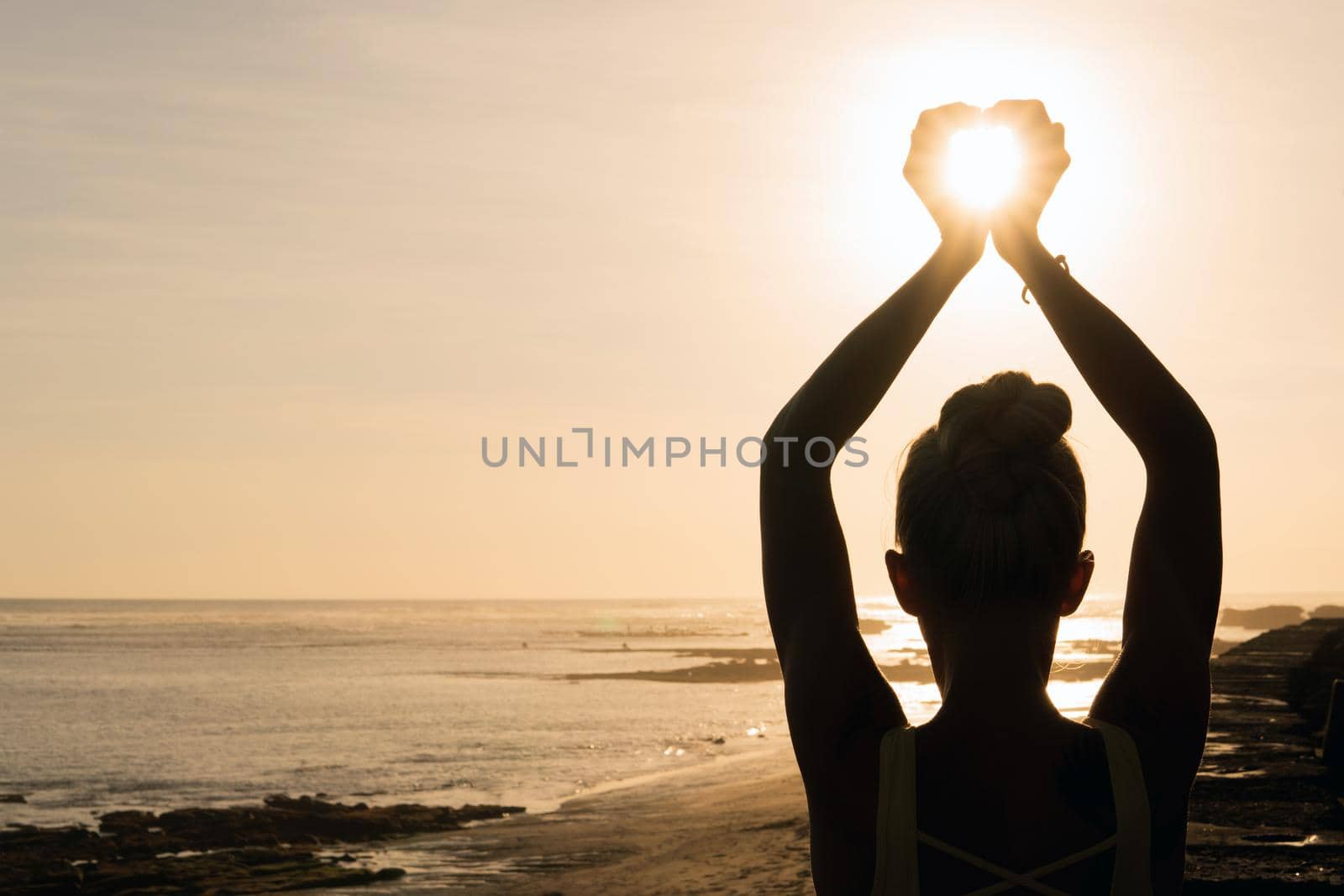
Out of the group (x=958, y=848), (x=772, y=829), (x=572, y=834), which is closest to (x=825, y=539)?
(x=958, y=848)

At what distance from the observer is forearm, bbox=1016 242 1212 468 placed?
160cm

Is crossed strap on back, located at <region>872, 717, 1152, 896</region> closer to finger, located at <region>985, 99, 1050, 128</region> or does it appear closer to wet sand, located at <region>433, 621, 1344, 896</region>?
finger, located at <region>985, 99, 1050, 128</region>

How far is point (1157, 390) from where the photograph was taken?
1.61m

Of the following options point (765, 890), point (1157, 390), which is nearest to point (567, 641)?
point (765, 890)

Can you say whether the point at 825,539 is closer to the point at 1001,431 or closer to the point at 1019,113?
the point at 1001,431

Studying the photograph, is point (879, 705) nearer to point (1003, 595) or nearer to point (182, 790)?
point (1003, 595)

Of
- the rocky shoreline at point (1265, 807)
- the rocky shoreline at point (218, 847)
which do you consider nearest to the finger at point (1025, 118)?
the rocky shoreline at point (1265, 807)

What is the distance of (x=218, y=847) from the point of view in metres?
20.1

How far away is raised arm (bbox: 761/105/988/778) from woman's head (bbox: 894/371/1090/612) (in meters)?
0.10

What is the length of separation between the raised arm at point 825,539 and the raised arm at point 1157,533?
181 mm

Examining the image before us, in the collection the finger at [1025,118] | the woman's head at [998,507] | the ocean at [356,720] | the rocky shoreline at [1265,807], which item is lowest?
the ocean at [356,720]

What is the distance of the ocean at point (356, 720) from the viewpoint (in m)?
27.6

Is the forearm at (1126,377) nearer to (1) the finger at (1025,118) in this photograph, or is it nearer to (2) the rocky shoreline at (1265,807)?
(1) the finger at (1025,118)

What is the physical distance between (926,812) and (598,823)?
2147cm
